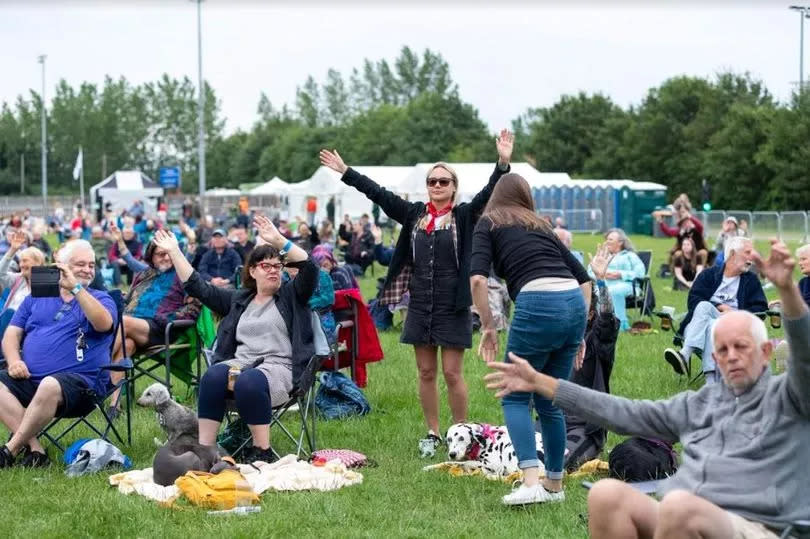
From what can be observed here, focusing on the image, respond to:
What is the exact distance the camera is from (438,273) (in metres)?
7.11

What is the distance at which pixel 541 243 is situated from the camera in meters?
5.91

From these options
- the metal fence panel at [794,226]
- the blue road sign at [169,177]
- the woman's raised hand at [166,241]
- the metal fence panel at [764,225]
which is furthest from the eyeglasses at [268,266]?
the blue road sign at [169,177]

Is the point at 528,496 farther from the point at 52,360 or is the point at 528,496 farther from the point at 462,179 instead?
the point at 462,179

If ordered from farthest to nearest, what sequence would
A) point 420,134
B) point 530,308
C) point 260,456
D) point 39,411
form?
point 420,134 → point 39,411 → point 260,456 → point 530,308

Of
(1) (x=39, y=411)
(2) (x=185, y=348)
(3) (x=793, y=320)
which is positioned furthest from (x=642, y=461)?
(2) (x=185, y=348)

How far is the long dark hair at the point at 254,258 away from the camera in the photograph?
718cm

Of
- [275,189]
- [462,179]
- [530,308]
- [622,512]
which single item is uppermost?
[462,179]

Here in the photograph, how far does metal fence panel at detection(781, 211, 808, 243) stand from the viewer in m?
33.0

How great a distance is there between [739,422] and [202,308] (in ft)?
19.0

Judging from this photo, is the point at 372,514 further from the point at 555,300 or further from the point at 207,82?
the point at 207,82

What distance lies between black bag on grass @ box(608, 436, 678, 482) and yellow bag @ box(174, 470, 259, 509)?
1.91m

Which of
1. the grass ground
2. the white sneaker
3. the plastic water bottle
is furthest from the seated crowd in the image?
the plastic water bottle

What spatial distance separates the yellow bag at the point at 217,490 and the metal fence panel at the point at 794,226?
95.1ft

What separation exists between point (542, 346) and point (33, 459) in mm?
3220
